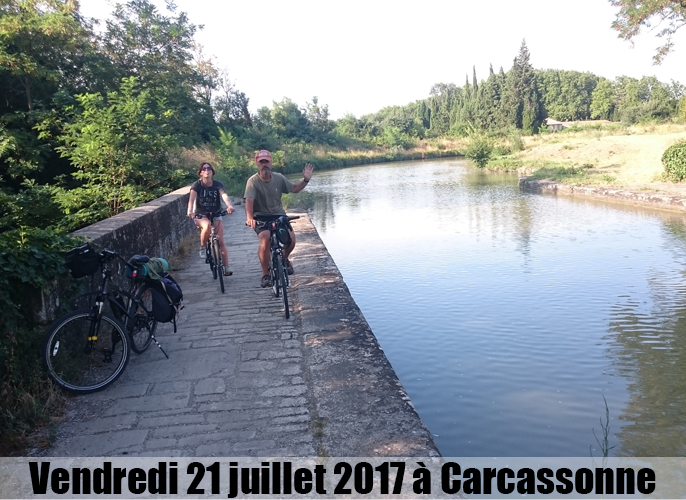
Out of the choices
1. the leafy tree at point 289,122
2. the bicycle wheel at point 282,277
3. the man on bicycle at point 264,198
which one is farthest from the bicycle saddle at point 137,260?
the leafy tree at point 289,122

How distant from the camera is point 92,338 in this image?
4281 mm

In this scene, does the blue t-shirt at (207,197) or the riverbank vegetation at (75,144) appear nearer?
the riverbank vegetation at (75,144)

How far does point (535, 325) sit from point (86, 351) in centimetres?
496

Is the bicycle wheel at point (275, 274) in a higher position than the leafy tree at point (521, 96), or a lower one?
lower

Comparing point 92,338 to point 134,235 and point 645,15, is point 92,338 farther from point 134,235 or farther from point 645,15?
point 645,15

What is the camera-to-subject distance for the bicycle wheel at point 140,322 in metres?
4.66

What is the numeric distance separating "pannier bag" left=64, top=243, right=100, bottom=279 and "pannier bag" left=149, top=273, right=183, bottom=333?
655 millimetres

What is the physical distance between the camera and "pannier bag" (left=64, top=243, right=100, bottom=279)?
166 inches

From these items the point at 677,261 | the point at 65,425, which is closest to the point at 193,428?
the point at 65,425

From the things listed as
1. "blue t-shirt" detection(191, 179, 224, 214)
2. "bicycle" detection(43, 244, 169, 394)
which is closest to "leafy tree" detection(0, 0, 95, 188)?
"blue t-shirt" detection(191, 179, 224, 214)

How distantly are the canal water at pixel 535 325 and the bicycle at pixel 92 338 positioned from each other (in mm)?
2515

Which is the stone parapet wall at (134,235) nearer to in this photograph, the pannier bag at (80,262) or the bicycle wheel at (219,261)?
the pannier bag at (80,262)

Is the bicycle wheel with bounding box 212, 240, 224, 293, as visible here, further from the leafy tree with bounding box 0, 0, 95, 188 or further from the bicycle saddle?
the leafy tree with bounding box 0, 0, 95, 188

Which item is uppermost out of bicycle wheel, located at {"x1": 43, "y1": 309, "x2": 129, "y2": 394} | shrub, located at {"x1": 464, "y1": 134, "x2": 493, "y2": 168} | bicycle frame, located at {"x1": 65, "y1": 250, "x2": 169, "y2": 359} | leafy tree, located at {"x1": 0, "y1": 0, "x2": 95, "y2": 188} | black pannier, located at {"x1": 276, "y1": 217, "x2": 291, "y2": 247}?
leafy tree, located at {"x1": 0, "y1": 0, "x2": 95, "y2": 188}
